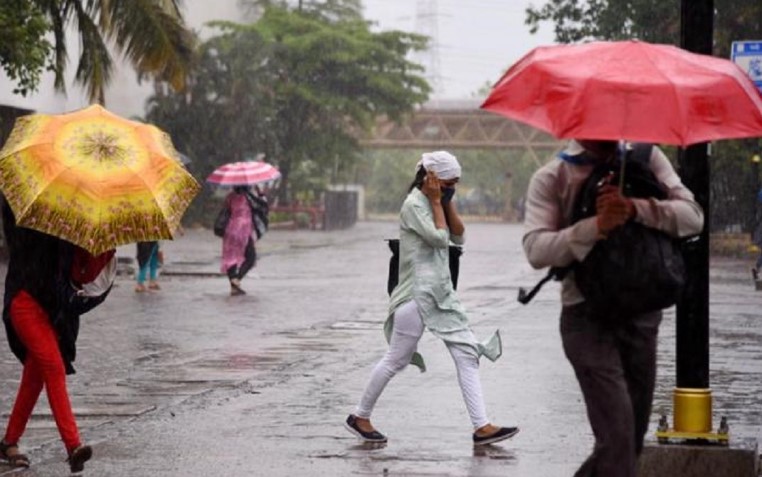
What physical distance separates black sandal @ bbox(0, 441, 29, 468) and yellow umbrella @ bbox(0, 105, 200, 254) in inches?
53.8

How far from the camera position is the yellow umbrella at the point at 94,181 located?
342 inches

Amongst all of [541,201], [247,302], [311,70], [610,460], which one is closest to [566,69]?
[541,201]

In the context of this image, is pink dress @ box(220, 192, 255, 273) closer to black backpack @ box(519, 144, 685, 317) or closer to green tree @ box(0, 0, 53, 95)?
green tree @ box(0, 0, 53, 95)

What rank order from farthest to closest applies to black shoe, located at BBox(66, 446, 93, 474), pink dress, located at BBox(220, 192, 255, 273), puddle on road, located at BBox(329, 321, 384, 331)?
pink dress, located at BBox(220, 192, 255, 273), puddle on road, located at BBox(329, 321, 384, 331), black shoe, located at BBox(66, 446, 93, 474)

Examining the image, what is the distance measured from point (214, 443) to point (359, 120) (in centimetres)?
5263

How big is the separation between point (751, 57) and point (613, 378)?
39.0ft

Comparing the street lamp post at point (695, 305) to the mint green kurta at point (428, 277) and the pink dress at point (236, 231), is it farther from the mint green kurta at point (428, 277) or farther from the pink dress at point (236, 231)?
the pink dress at point (236, 231)

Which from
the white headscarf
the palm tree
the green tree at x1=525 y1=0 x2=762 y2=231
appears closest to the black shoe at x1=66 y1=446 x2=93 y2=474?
the white headscarf

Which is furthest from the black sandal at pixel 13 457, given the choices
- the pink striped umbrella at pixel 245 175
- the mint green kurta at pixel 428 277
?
the pink striped umbrella at pixel 245 175

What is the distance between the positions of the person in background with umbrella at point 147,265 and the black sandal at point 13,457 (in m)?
14.7

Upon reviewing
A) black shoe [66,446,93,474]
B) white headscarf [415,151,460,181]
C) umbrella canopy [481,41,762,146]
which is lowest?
black shoe [66,446,93,474]

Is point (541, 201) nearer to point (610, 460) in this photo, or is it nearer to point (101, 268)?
point (610, 460)

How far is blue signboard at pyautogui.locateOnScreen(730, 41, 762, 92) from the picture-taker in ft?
58.4

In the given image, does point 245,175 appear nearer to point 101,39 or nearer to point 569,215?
point 101,39
